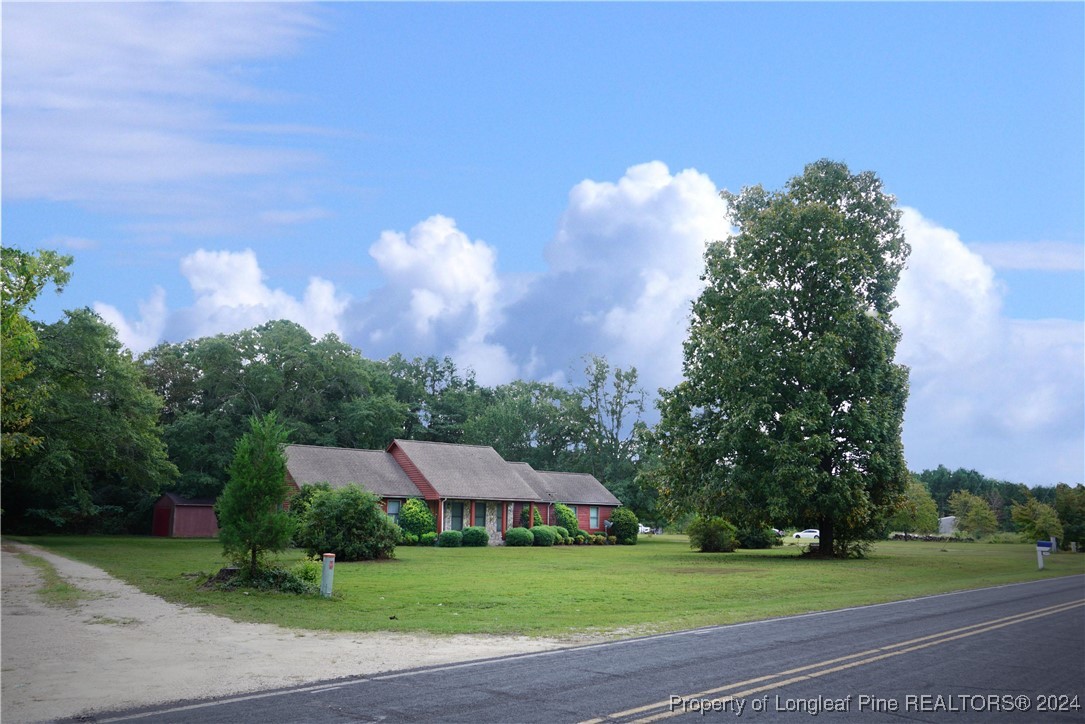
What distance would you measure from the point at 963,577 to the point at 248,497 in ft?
79.4

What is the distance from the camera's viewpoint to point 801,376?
38.1 meters

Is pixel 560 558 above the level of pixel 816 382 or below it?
below

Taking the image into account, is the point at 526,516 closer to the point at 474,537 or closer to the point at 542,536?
the point at 542,536

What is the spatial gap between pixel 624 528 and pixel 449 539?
714 inches

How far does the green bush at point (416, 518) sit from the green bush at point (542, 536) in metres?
7.11

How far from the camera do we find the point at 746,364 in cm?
3919

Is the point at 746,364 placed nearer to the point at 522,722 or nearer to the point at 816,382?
the point at 816,382

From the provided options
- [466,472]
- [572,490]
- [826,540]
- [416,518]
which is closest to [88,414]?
[416,518]

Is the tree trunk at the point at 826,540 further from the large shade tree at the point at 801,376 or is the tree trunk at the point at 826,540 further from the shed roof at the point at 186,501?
the shed roof at the point at 186,501

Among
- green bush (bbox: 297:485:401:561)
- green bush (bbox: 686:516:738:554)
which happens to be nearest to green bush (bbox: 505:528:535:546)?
green bush (bbox: 686:516:738:554)

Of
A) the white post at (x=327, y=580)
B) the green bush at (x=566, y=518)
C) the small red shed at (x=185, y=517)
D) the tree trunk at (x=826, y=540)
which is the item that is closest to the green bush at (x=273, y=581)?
the white post at (x=327, y=580)

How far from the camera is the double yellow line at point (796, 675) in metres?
8.51

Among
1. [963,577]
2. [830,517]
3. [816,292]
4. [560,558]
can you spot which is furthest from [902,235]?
[560,558]

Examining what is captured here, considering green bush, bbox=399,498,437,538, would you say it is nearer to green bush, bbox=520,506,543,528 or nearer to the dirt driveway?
green bush, bbox=520,506,543,528
